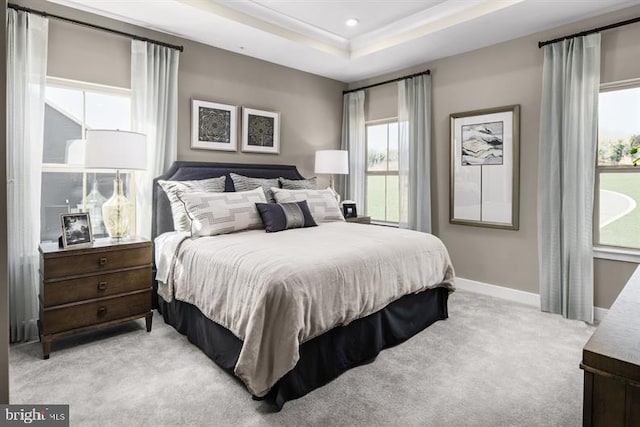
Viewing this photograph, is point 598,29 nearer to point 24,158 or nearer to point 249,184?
point 249,184

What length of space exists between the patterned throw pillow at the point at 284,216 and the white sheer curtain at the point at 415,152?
1599 mm

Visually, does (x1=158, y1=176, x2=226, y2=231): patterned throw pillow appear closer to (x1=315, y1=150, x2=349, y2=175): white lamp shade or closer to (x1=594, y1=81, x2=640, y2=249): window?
(x1=315, y1=150, x2=349, y2=175): white lamp shade

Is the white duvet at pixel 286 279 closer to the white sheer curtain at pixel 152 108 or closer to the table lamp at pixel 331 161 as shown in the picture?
the white sheer curtain at pixel 152 108

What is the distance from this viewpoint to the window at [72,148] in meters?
3.05

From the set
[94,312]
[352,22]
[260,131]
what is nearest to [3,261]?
[94,312]

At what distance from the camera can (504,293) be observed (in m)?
3.88

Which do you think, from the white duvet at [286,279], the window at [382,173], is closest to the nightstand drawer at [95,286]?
the white duvet at [286,279]

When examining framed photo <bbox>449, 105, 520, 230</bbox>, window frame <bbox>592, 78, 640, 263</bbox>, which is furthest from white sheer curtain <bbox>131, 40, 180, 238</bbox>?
window frame <bbox>592, 78, 640, 263</bbox>

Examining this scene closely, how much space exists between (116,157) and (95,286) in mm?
957

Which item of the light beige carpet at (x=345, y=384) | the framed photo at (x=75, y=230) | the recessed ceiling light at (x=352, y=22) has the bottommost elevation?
the light beige carpet at (x=345, y=384)

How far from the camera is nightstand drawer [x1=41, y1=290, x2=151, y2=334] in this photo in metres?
2.49

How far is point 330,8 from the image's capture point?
3.52 metres

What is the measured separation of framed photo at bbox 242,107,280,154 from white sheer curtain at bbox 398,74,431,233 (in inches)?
61.3

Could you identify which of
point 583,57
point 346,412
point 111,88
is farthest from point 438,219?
point 111,88
